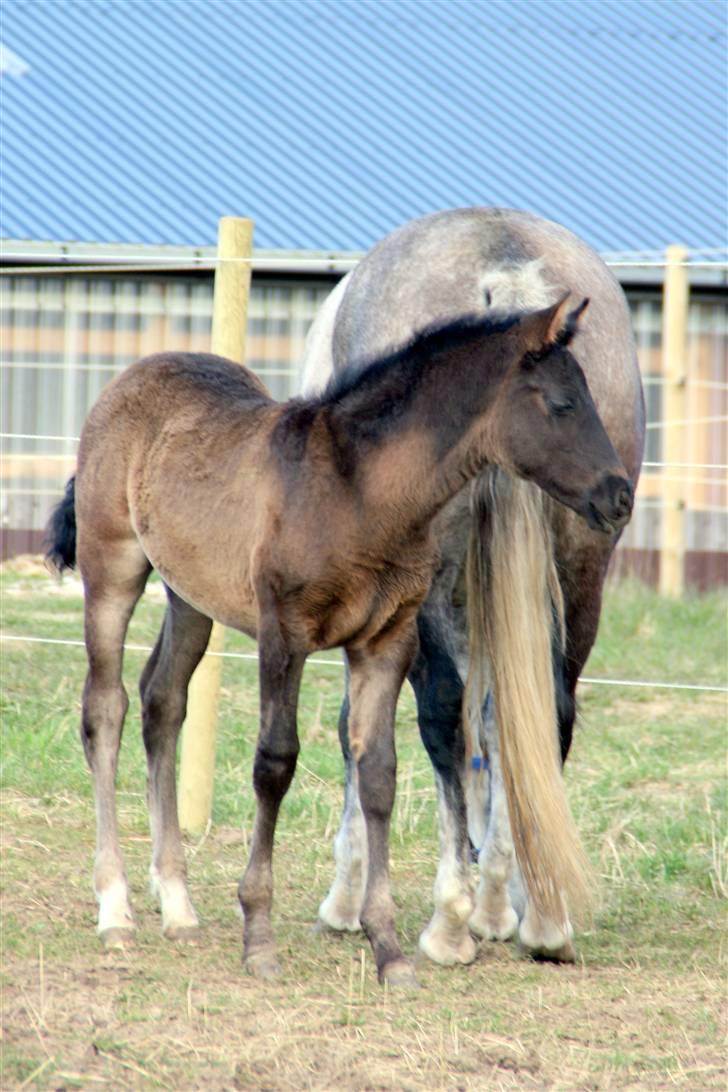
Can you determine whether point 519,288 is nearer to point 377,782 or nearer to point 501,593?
point 501,593

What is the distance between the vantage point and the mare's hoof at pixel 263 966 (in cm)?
407

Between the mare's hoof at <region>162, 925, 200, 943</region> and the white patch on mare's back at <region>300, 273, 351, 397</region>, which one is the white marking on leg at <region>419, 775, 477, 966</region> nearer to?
the mare's hoof at <region>162, 925, 200, 943</region>

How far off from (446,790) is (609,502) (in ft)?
3.46

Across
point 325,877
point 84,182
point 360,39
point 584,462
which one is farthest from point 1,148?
point 584,462

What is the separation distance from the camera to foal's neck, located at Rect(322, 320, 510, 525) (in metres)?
4.00

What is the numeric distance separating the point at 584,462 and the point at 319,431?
0.73 m

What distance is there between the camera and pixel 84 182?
1472 cm

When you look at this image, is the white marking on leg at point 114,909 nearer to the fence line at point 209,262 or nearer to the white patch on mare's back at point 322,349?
the white patch on mare's back at point 322,349

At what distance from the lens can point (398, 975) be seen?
4.05 meters

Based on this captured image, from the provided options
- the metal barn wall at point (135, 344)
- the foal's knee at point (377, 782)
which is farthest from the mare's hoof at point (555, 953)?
the metal barn wall at point (135, 344)

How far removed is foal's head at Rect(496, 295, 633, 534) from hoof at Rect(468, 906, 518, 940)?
53.9 inches

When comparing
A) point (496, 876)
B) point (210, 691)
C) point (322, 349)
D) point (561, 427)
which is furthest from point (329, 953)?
point (322, 349)

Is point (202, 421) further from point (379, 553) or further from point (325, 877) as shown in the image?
point (325, 877)

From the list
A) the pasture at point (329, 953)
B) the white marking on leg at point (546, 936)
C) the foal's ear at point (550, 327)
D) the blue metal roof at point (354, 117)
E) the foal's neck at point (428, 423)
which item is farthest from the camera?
the blue metal roof at point (354, 117)
